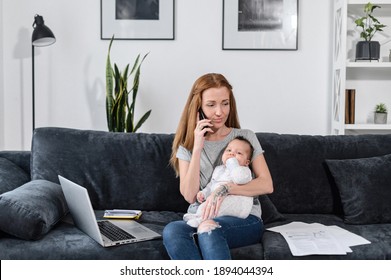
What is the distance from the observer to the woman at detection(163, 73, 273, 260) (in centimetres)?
223

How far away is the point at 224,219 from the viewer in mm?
2373

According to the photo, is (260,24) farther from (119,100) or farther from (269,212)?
(269,212)

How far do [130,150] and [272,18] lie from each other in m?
1.87

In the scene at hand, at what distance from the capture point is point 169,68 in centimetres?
438

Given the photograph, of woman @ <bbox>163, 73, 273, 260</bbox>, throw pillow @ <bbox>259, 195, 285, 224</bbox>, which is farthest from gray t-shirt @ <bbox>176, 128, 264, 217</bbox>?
throw pillow @ <bbox>259, 195, 285, 224</bbox>

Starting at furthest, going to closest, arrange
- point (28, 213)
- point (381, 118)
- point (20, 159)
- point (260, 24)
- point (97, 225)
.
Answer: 1. point (260, 24)
2. point (381, 118)
3. point (20, 159)
4. point (28, 213)
5. point (97, 225)

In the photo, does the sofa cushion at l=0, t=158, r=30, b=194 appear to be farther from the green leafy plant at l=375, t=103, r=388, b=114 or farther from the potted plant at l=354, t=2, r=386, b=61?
the green leafy plant at l=375, t=103, r=388, b=114

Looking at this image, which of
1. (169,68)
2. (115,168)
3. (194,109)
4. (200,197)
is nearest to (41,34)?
(169,68)

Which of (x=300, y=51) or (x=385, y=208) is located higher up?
(x=300, y=51)

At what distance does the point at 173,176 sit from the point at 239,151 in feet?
1.69

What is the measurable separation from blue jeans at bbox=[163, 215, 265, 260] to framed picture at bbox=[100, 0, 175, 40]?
225cm
